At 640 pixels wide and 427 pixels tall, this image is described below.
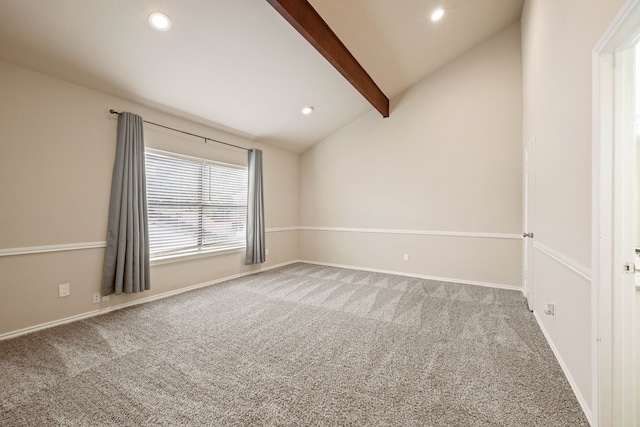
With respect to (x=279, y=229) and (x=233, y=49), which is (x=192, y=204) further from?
(x=233, y=49)

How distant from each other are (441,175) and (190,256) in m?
4.07

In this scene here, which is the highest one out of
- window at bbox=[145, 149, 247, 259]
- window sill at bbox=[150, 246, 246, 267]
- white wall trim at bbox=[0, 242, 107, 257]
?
window at bbox=[145, 149, 247, 259]

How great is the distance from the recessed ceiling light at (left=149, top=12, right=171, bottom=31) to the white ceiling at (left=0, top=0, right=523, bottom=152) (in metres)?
0.04

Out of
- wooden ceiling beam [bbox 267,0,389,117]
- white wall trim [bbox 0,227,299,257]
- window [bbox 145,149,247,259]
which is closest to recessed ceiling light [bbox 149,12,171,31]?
wooden ceiling beam [bbox 267,0,389,117]

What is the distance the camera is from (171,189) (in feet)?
11.7

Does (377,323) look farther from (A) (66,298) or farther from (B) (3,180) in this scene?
(B) (3,180)

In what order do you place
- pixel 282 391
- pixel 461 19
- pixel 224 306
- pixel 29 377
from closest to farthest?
pixel 282 391, pixel 29 377, pixel 224 306, pixel 461 19

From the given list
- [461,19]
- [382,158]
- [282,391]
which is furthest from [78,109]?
[461,19]

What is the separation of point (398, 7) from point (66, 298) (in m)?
4.67

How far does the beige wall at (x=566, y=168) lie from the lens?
1.48 metres

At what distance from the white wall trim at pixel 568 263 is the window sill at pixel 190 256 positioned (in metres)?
4.06

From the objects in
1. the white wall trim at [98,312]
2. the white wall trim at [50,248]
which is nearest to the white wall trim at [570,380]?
the white wall trim at [98,312]

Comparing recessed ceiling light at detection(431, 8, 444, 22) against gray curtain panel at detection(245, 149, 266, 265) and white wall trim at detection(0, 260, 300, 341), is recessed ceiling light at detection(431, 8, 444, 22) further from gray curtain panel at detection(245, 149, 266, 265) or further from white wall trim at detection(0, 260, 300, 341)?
white wall trim at detection(0, 260, 300, 341)

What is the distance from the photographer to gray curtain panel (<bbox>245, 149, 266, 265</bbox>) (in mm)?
4590
